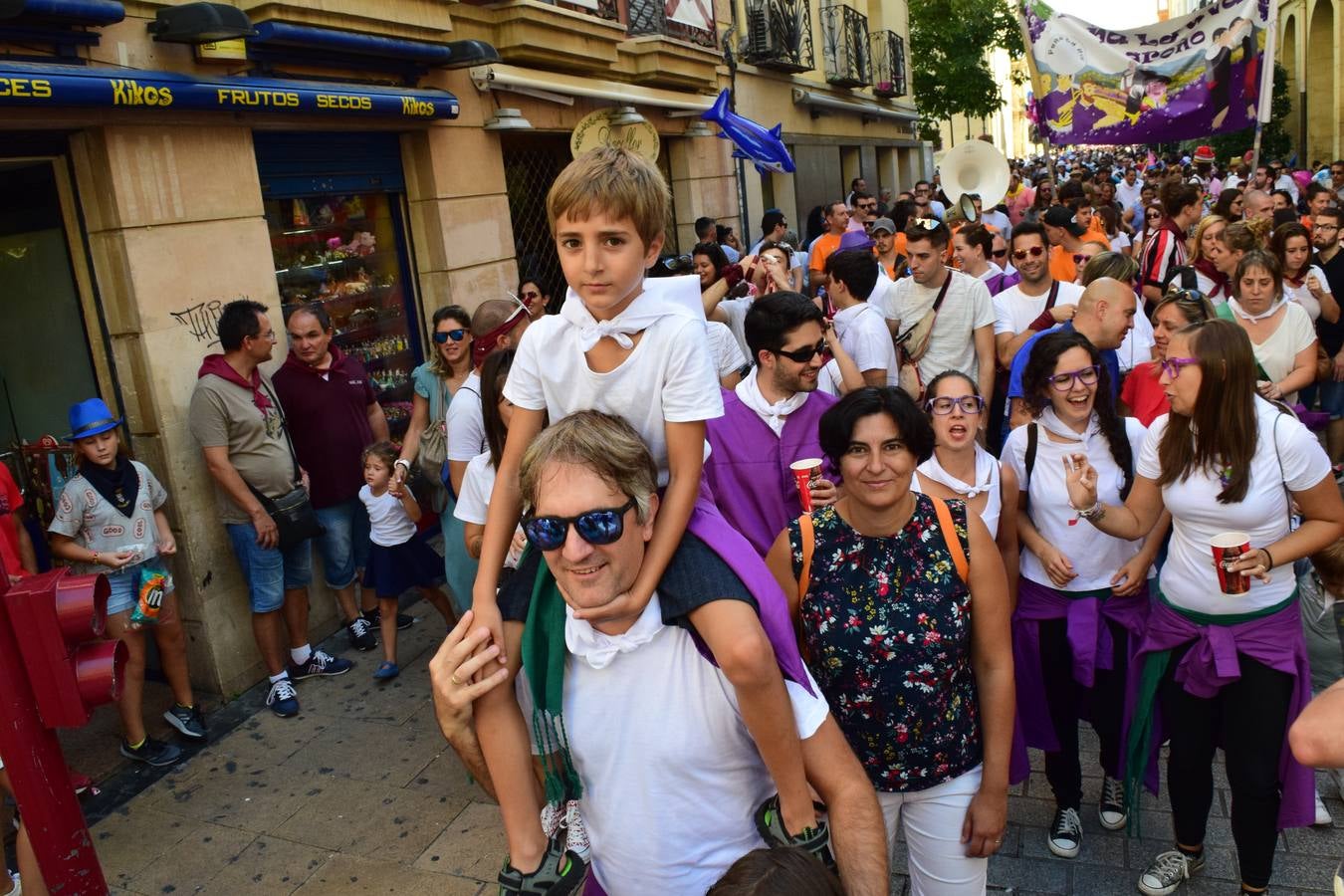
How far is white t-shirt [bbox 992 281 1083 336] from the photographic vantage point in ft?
19.3

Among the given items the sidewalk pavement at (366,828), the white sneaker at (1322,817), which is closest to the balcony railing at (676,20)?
the sidewalk pavement at (366,828)

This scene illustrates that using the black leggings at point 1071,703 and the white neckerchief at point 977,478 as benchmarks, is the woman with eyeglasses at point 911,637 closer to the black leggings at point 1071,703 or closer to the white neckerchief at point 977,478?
the white neckerchief at point 977,478

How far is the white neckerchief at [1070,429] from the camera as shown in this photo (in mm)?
3586

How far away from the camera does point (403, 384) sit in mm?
7793

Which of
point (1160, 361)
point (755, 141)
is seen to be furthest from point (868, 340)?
point (755, 141)

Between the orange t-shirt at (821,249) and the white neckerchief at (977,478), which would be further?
the orange t-shirt at (821,249)

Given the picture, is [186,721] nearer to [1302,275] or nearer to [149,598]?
[149,598]

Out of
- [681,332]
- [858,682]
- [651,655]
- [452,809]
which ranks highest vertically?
[681,332]

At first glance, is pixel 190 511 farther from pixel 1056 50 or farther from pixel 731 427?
pixel 1056 50

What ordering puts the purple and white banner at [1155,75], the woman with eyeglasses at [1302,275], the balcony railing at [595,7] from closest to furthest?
the woman with eyeglasses at [1302,275] → the balcony railing at [595,7] → the purple and white banner at [1155,75]

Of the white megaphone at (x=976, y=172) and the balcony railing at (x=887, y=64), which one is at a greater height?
the balcony railing at (x=887, y=64)

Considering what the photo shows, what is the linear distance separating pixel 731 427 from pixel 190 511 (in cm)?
332

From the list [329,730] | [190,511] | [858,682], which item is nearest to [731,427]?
[858,682]

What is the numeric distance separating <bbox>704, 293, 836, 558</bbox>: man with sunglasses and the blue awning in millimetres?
3311
